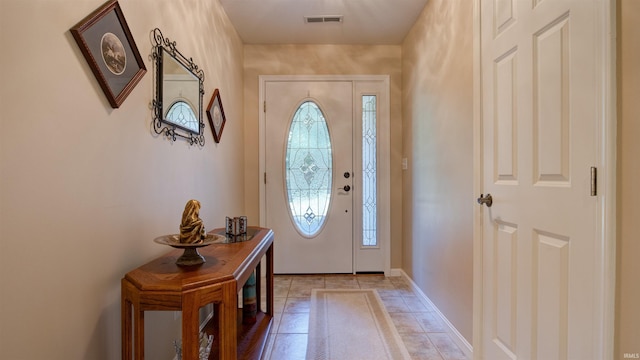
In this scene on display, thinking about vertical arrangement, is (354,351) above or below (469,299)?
below

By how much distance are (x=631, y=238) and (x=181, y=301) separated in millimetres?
1390

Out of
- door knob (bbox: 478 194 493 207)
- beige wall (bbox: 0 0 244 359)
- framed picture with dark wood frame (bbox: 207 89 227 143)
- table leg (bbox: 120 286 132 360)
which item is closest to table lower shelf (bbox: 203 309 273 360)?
beige wall (bbox: 0 0 244 359)

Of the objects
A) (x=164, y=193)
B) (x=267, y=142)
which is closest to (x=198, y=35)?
(x=164, y=193)

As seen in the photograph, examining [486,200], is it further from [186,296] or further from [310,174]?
[310,174]

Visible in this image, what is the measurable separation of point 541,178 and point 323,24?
2.33 m

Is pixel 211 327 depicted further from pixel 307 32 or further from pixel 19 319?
pixel 307 32

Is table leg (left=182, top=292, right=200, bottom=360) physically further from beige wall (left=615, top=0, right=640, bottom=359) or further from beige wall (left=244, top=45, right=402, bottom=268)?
beige wall (left=244, top=45, right=402, bottom=268)

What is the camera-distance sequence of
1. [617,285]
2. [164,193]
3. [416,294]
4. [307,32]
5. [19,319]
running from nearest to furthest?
[19,319] < [617,285] < [164,193] < [416,294] < [307,32]

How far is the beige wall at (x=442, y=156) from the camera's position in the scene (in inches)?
72.3

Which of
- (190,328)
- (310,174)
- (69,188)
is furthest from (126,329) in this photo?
(310,174)

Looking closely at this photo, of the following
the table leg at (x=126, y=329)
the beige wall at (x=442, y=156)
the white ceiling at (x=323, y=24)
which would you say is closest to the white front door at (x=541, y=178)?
the beige wall at (x=442, y=156)

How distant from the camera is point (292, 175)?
130 inches

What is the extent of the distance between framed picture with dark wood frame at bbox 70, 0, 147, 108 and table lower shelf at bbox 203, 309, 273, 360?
4.17ft

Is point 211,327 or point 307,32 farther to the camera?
point 307,32
